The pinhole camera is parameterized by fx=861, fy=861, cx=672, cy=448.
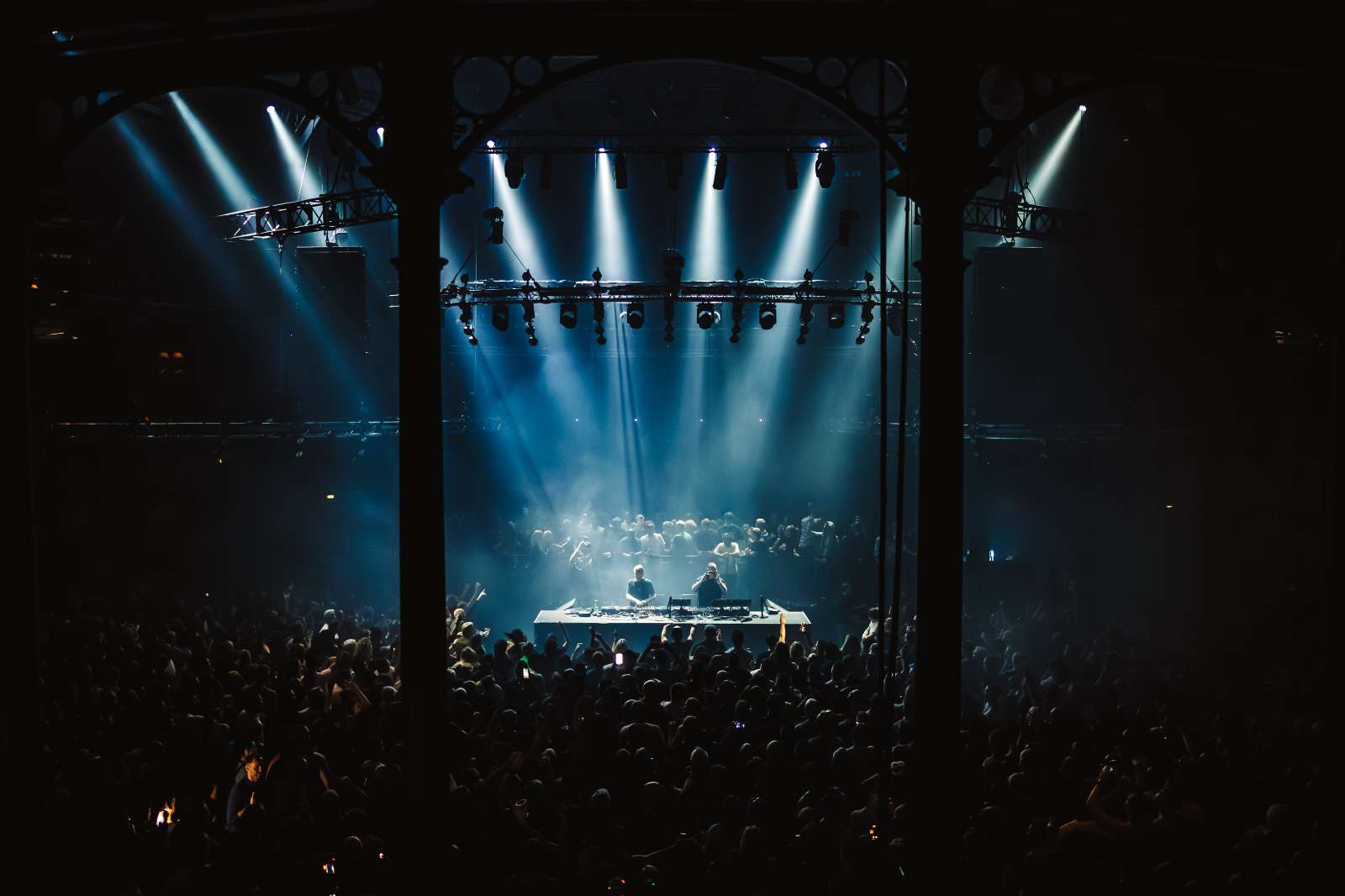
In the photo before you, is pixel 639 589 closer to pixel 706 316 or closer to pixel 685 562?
→ pixel 685 562

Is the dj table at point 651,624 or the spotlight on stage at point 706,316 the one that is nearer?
the dj table at point 651,624

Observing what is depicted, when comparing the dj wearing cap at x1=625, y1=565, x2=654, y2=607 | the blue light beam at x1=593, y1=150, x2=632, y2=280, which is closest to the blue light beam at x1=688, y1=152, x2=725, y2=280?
the blue light beam at x1=593, y1=150, x2=632, y2=280

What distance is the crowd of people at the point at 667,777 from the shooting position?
15.3 ft

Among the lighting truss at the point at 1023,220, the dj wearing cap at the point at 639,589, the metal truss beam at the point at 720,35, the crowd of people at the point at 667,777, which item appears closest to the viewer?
the metal truss beam at the point at 720,35

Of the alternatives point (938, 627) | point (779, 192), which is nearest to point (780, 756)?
point (938, 627)

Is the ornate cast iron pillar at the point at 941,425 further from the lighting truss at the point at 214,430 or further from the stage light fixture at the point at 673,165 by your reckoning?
the lighting truss at the point at 214,430

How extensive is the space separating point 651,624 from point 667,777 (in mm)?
8351

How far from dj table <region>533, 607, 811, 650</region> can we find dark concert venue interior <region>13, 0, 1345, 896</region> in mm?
108

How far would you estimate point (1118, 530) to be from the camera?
43.8 feet

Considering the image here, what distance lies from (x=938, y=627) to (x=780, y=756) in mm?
1973

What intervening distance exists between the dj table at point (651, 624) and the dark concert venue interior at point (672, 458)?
108 millimetres

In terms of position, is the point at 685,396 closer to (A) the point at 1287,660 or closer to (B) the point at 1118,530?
(B) the point at 1118,530

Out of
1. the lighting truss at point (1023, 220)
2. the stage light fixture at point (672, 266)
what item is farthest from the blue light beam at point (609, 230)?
the lighting truss at point (1023, 220)

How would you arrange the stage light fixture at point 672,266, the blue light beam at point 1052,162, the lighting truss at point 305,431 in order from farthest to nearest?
1. the blue light beam at point 1052,162
2. the stage light fixture at point 672,266
3. the lighting truss at point 305,431
